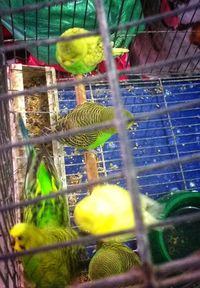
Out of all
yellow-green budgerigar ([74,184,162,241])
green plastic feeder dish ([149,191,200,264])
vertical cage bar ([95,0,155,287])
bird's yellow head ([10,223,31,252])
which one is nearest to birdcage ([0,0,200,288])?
green plastic feeder dish ([149,191,200,264])

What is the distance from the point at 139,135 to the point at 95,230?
1014 millimetres

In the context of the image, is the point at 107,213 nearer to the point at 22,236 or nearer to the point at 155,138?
the point at 22,236

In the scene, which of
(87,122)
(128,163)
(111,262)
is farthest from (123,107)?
(128,163)

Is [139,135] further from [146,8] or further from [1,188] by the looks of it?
[1,188]

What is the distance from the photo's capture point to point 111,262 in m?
1.07

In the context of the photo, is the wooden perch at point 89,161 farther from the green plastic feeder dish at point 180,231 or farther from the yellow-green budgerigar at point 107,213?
the yellow-green budgerigar at point 107,213

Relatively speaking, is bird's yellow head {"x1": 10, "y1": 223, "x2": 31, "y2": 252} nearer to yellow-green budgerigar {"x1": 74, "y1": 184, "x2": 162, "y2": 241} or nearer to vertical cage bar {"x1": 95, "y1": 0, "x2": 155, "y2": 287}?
yellow-green budgerigar {"x1": 74, "y1": 184, "x2": 162, "y2": 241}

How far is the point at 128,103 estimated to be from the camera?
5.71 feet

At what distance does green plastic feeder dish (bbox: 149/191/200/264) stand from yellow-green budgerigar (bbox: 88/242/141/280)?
0.42 feet

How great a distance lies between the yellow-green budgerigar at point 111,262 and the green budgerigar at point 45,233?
0.16ft

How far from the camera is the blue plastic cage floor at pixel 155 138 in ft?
5.14

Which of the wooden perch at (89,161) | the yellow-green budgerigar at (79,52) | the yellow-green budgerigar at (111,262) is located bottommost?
the yellow-green budgerigar at (111,262)

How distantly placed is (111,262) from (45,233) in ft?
0.78

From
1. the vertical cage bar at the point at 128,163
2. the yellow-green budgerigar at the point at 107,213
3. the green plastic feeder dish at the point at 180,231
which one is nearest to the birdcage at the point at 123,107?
the green plastic feeder dish at the point at 180,231
